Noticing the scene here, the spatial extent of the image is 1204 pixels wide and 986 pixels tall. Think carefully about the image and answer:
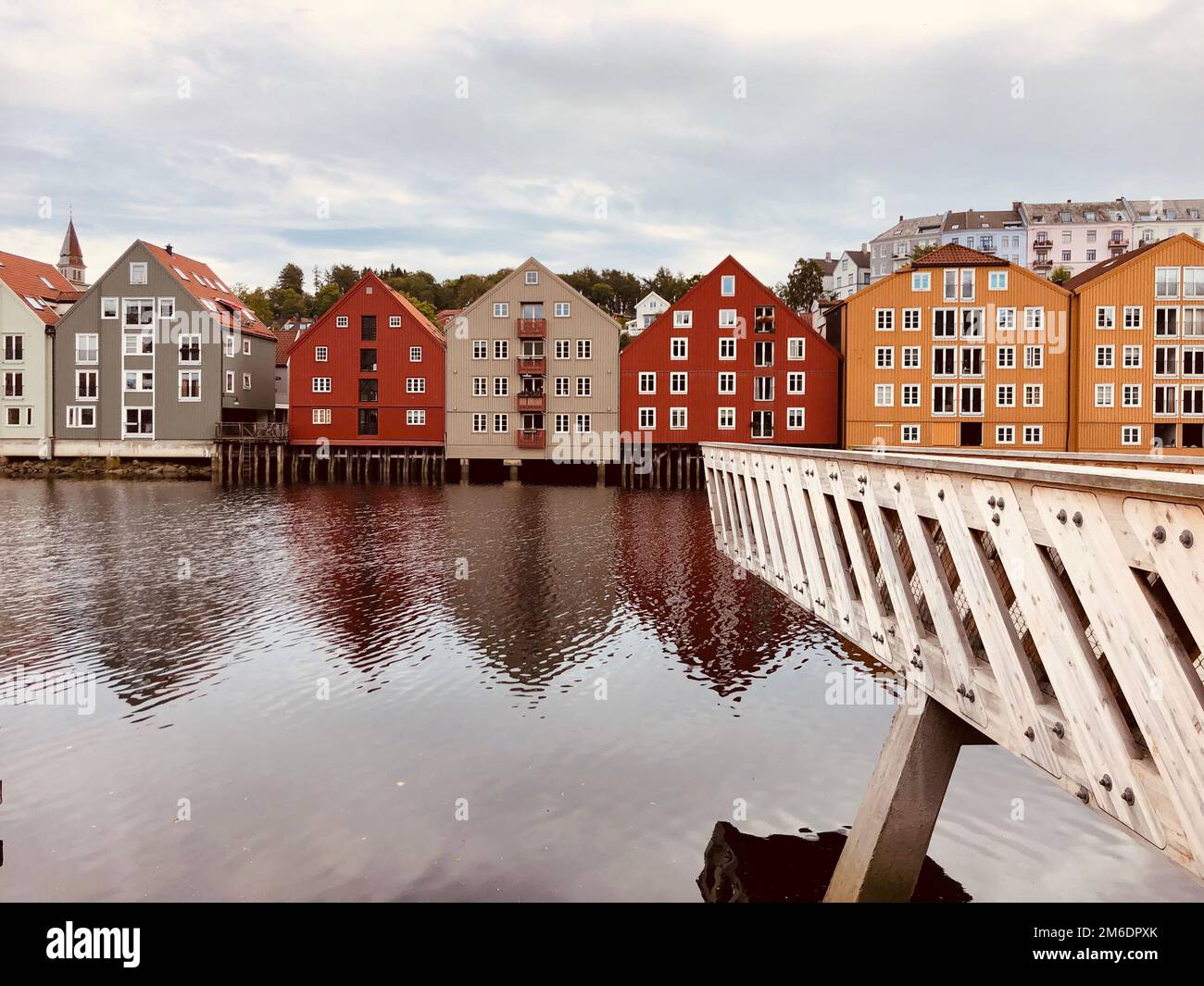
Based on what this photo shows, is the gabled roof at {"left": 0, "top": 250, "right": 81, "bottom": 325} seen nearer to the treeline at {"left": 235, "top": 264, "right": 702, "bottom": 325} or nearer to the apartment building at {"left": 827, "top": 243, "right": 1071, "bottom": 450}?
the treeline at {"left": 235, "top": 264, "right": 702, "bottom": 325}

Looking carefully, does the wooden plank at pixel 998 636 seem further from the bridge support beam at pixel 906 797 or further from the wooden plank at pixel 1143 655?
the bridge support beam at pixel 906 797

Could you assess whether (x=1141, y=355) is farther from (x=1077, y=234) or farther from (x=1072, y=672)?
(x=1077, y=234)

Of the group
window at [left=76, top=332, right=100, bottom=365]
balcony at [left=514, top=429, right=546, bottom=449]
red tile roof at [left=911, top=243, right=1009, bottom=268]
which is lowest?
balcony at [left=514, top=429, right=546, bottom=449]

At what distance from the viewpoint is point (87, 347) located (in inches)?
2921

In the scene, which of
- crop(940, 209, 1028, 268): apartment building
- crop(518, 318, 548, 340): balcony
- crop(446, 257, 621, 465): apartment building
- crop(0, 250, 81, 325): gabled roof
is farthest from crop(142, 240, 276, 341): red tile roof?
crop(940, 209, 1028, 268): apartment building

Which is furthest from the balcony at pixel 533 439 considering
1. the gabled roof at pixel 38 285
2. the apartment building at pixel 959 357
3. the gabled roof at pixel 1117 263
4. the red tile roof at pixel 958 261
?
the gabled roof at pixel 38 285

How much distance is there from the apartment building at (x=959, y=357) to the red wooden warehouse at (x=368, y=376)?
107ft

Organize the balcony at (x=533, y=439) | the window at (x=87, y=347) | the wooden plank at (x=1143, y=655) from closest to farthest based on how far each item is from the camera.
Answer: the wooden plank at (x=1143, y=655) < the balcony at (x=533, y=439) < the window at (x=87, y=347)

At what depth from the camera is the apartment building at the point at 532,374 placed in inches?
2665

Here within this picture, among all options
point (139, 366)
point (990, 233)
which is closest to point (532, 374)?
point (139, 366)

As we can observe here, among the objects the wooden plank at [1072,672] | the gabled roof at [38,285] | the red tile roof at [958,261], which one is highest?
the gabled roof at [38,285]

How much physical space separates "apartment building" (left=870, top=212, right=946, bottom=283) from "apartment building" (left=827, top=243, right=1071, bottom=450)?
2840 inches

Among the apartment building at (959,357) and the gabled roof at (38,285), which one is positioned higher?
the gabled roof at (38,285)

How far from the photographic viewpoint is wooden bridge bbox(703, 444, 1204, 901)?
12.2ft
